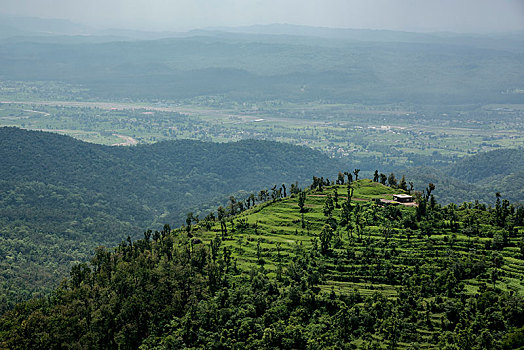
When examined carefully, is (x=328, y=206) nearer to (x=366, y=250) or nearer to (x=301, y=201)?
(x=301, y=201)

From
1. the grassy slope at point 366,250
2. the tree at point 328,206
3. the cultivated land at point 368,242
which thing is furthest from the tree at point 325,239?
the tree at point 328,206

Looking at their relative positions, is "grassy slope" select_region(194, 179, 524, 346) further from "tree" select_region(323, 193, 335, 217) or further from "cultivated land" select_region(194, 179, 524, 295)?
"tree" select_region(323, 193, 335, 217)

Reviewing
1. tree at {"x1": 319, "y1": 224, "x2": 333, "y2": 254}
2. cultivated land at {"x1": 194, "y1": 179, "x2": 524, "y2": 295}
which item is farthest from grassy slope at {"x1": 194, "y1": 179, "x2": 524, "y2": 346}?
tree at {"x1": 319, "y1": 224, "x2": 333, "y2": 254}

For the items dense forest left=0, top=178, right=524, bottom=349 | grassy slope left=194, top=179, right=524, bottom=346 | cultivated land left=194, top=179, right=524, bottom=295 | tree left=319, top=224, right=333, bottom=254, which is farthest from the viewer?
tree left=319, top=224, right=333, bottom=254

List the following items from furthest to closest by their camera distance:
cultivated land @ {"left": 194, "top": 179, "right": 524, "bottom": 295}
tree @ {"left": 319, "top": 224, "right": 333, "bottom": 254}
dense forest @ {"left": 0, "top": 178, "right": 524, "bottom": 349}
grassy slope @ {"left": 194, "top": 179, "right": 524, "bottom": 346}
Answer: tree @ {"left": 319, "top": 224, "right": 333, "bottom": 254} → cultivated land @ {"left": 194, "top": 179, "right": 524, "bottom": 295} → grassy slope @ {"left": 194, "top": 179, "right": 524, "bottom": 346} → dense forest @ {"left": 0, "top": 178, "right": 524, "bottom": 349}

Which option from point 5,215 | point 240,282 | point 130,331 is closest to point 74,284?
point 130,331

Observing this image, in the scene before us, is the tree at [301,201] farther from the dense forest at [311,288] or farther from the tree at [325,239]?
the tree at [325,239]

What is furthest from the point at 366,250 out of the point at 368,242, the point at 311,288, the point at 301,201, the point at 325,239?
the point at 301,201

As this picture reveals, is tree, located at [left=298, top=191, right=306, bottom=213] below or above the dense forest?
above
